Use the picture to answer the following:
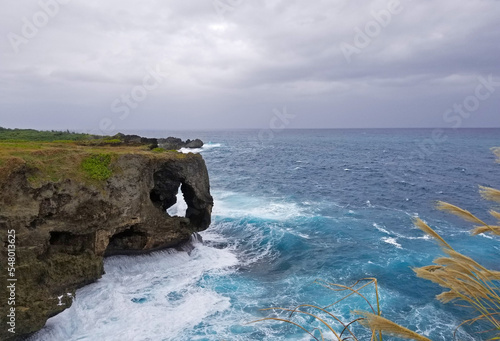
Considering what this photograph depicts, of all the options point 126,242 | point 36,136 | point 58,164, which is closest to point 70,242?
point 126,242

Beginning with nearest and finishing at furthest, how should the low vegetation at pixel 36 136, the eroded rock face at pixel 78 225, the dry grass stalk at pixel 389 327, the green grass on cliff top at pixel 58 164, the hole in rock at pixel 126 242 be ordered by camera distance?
the dry grass stalk at pixel 389 327
the eroded rock face at pixel 78 225
the green grass on cliff top at pixel 58 164
the hole in rock at pixel 126 242
the low vegetation at pixel 36 136

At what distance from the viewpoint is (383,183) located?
161 feet

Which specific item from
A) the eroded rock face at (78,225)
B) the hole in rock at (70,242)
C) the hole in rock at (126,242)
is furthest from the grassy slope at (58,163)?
the hole in rock at (126,242)

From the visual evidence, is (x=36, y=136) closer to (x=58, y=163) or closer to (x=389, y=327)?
(x=58, y=163)

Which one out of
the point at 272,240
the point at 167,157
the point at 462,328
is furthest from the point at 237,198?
the point at 462,328

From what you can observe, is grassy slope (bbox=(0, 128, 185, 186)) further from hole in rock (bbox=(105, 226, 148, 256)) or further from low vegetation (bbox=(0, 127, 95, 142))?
low vegetation (bbox=(0, 127, 95, 142))

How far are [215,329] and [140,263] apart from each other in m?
8.48

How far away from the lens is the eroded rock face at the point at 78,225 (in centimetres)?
1459

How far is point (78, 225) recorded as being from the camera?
17.7 meters

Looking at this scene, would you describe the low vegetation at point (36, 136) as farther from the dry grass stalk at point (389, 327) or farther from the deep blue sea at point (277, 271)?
the dry grass stalk at point (389, 327)

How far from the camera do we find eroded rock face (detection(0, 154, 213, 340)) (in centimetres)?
1459

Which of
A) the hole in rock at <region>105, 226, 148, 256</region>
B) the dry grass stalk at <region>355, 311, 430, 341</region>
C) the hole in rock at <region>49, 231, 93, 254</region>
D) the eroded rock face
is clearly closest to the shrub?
the eroded rock face

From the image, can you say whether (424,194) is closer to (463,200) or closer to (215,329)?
(463,200)

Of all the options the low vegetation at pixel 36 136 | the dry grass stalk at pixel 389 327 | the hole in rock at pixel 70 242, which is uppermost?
the low vegetation at pixel 36 136
